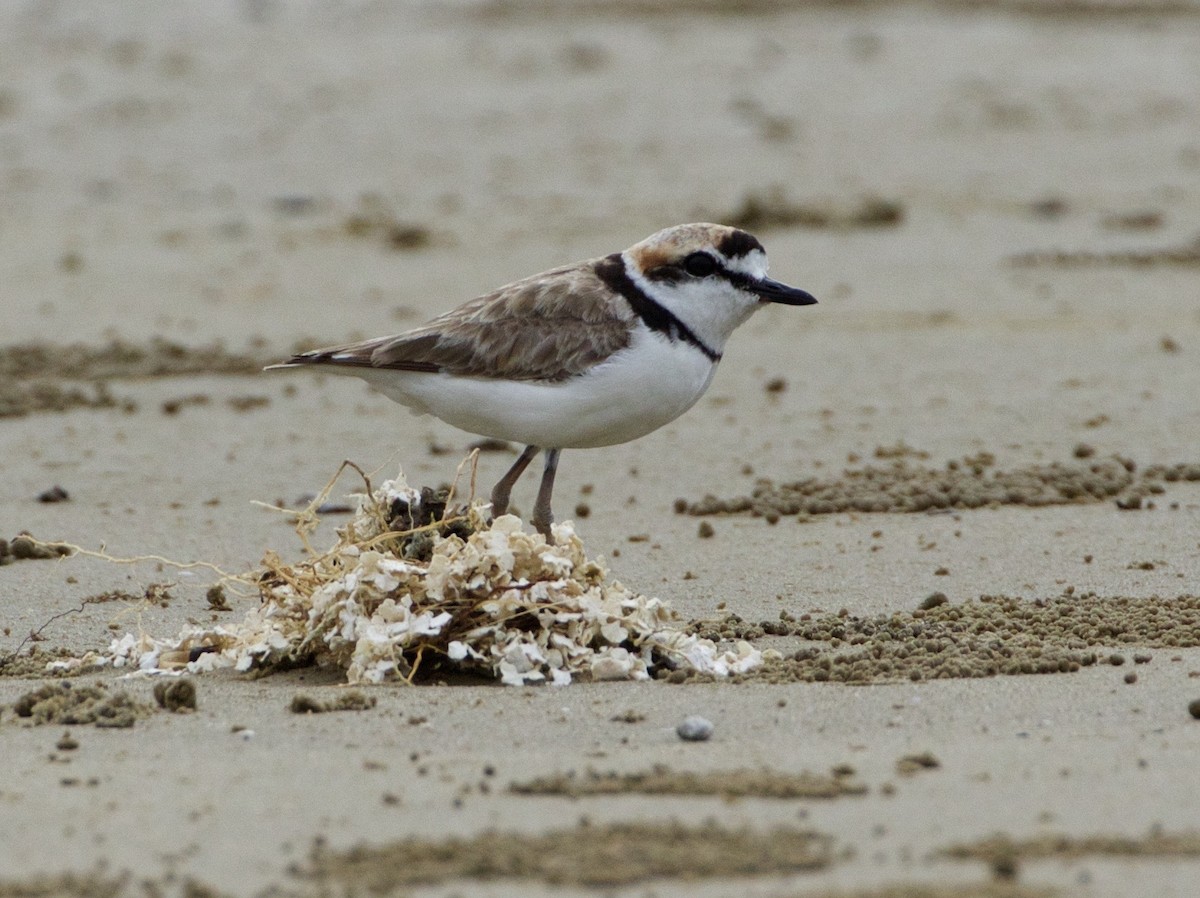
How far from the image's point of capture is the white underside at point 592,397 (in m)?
5.27

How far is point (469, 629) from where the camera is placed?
4.62m

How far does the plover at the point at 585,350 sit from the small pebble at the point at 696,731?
1421 mm

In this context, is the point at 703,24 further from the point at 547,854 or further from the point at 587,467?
the point at 547,854

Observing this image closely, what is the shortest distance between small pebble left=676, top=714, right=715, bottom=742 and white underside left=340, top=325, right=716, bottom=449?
142 cm

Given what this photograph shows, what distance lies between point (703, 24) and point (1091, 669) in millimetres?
13444

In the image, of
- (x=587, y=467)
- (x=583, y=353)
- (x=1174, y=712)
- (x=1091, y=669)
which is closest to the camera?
(x=1174, y=712)

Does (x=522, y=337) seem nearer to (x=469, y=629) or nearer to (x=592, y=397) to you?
(x=592, y=397)

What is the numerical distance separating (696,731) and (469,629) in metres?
0.82

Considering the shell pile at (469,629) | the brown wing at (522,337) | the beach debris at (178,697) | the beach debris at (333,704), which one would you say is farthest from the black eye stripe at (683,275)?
the beach debris at (178,697)

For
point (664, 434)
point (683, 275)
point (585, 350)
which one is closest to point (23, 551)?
point (585, 350)

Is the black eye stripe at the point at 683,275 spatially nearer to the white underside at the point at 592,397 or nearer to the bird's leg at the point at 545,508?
the white underside at the point at 592,397

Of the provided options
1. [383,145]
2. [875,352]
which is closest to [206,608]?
[875,352]

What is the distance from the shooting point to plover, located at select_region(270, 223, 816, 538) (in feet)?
17.4

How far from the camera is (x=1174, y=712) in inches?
166
